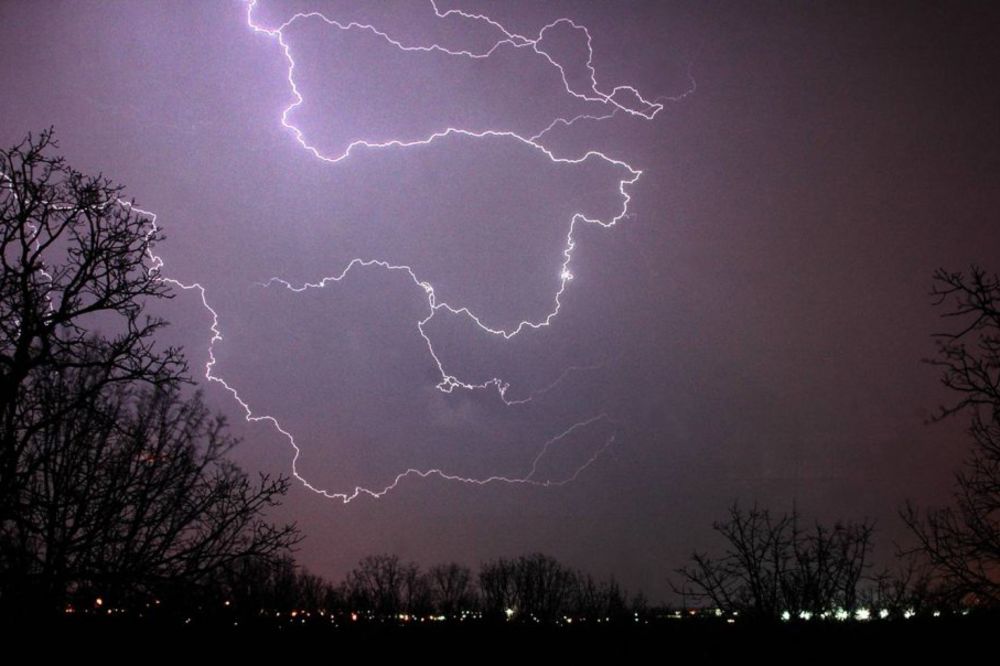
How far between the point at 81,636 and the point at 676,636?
22.8 ft

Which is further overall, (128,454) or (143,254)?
(128,454)

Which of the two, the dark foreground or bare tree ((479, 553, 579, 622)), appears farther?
bare tree ((479, 553, 579, 622))

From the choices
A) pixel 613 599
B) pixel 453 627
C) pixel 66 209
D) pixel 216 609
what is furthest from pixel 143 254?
pixel 613 599

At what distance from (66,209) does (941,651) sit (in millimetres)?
9153

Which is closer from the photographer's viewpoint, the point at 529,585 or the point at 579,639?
the point at 579,639

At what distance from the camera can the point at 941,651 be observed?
651 cm

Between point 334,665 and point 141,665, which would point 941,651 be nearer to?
point 334,665

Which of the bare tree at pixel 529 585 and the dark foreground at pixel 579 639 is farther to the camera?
the bare tree at pixel 529 585

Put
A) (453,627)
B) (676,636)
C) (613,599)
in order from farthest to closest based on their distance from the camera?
(613,599) → (453,627) → (676,636)

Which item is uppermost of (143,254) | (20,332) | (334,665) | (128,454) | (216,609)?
(143,254)

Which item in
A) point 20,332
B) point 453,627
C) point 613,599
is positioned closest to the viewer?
point 20,332

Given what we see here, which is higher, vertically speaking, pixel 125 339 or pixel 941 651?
pixel 125 339

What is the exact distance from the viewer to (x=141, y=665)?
7.55m

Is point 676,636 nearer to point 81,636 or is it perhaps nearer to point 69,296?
point 81,636
